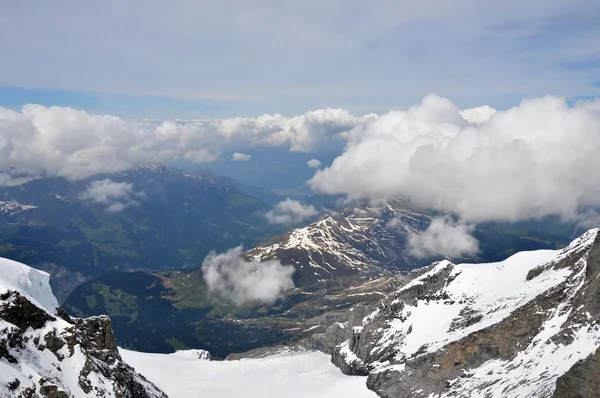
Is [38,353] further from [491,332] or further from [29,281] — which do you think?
[491,332]

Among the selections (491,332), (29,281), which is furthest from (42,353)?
(491,332)

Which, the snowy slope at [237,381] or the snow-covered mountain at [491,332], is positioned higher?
the snow-covered mountain at [491,332]

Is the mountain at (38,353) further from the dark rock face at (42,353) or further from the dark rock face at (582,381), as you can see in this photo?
the dark rock face at (582,381)

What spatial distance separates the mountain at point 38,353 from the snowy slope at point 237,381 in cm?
7385

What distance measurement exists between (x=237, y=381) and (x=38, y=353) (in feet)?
404

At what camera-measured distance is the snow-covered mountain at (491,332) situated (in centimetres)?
9488

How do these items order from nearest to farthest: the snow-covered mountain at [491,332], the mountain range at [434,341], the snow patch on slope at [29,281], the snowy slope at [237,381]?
the mountain range at [434,341]
the snow patch on slope at [29,281]
the snow-covered mountain at [491,332]
the snowy slope at [237,381]

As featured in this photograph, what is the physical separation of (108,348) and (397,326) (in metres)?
112

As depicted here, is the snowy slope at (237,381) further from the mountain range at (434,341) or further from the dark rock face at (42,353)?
the dark rock face at (42,353)

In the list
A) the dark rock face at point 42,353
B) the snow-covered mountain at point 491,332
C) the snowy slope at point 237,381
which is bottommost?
the snowy slope at point 237,381

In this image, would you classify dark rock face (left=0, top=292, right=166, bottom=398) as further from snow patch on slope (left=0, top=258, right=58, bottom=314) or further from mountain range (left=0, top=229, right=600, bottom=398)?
snow patch on slope (left=0, top=258, right=58, bottom=314)

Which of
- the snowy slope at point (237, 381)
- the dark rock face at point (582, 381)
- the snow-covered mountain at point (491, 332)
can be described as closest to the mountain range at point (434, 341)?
the dark rock face at point (582, 381)

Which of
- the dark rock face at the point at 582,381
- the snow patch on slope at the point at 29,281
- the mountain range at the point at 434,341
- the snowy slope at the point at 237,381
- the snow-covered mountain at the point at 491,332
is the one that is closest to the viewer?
the dark rock face at the point at 582,381

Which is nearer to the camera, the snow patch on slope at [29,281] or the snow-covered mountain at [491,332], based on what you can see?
the snow patch on slope at [29,281]
